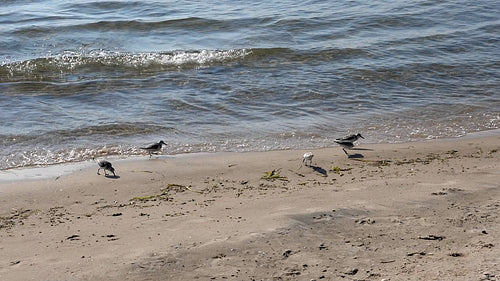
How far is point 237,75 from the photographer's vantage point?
13938mm

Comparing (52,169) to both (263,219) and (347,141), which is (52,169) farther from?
(347,141)

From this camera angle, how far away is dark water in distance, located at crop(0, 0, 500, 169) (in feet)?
33.8

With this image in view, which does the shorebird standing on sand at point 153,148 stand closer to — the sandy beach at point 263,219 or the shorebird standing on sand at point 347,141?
the sandy beach at point 263,219

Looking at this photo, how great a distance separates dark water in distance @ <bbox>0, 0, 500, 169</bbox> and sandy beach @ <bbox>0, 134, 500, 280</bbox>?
1.19 metres

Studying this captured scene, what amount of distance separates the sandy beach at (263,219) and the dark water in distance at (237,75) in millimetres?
1189

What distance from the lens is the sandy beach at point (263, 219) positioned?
5.18 metres

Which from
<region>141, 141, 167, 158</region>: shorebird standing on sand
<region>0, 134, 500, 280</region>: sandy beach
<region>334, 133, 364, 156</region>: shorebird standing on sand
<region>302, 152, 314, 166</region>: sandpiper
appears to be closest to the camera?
<region>0, 134, 500, 280</region>: sandy beach

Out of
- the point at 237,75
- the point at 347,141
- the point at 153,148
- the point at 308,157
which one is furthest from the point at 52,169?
the point at 237,75

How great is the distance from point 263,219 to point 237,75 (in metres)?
8.02

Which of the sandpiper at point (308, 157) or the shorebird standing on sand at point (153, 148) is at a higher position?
the shorebird standing on sand at point (153, 148)

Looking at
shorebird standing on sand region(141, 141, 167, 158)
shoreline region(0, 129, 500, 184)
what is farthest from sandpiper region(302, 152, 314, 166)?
shorebird standing on sand region(141, 141, 167, 158)

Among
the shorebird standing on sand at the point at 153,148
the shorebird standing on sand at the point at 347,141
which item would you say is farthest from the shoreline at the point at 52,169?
the shorebird standing on sand at the point at 347,141

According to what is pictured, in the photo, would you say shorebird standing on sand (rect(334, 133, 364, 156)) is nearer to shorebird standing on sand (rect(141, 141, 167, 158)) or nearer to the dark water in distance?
the dark water in distance

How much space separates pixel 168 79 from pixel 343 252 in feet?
29.8
